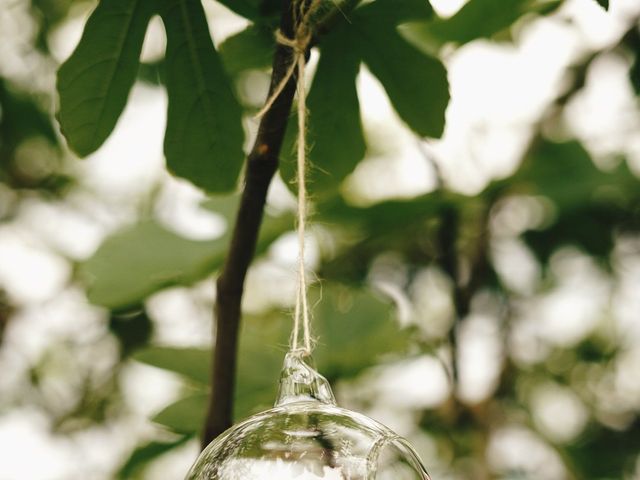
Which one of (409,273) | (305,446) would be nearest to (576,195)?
(409,273)

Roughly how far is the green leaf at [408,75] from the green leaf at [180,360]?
59cm

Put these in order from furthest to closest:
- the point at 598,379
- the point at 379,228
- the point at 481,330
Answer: the point at 598,379 < the point at 481,330 < the point at 379,228

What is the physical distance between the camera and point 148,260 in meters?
1.48

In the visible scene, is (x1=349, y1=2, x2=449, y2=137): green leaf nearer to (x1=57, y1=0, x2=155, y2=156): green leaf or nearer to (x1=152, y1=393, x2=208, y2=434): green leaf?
(x1=57, y1=0, x2=155, y2=156): green leaf

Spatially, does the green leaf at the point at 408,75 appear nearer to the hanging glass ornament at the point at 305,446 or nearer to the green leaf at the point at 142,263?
the hanging glass ornament at the point at 305,446

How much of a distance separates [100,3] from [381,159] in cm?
236

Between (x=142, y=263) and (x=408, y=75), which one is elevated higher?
(x=408, y=75)

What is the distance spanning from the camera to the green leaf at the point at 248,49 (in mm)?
883

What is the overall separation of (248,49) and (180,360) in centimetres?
57

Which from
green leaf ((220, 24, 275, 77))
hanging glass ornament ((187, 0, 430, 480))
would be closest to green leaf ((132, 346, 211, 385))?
green leaf ((220, 24, 275, 77))

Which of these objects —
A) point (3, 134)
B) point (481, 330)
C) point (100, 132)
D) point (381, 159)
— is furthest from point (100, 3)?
point (381, 159)

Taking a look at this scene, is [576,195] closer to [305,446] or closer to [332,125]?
[332,125]

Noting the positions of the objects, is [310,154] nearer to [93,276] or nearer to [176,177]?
[176,177]

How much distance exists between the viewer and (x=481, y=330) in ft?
7.83
